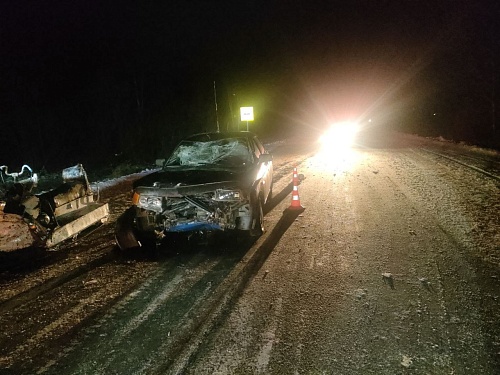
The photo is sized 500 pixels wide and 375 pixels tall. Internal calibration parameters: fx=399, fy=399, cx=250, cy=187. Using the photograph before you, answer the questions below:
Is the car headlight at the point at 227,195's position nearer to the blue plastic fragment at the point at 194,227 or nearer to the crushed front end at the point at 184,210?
the crushed front end at the point at 184,210

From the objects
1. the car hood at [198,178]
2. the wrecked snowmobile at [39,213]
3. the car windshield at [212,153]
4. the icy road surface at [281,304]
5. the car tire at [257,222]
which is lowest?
the icy road surface at [281,304]

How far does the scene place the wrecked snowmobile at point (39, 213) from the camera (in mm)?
5715

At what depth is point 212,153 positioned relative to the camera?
7871 millimetres

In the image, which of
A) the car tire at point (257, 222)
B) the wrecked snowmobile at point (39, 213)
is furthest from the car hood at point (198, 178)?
the wrecked snowmobile at point (39, 213)

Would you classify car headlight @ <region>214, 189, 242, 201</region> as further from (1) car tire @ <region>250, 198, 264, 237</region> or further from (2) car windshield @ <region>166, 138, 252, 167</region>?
(2) car windshield @ <region>166, 138, 252, 167</region>

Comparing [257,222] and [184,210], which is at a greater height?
[184,210]

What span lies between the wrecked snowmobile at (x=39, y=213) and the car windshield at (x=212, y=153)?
1819 mm

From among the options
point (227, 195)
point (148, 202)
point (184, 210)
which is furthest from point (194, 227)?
point (148, 202)

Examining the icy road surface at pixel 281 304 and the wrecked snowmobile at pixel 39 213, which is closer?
the icy road surface at pixel 281 304

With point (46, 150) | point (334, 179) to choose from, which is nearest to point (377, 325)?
point (334, 179)

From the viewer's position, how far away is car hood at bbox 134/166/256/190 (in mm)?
6250

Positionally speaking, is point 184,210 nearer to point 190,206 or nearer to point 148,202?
point 190,206

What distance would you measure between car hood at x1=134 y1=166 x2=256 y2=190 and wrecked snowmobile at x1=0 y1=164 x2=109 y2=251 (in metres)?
1.38

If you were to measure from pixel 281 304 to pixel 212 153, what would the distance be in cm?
413
